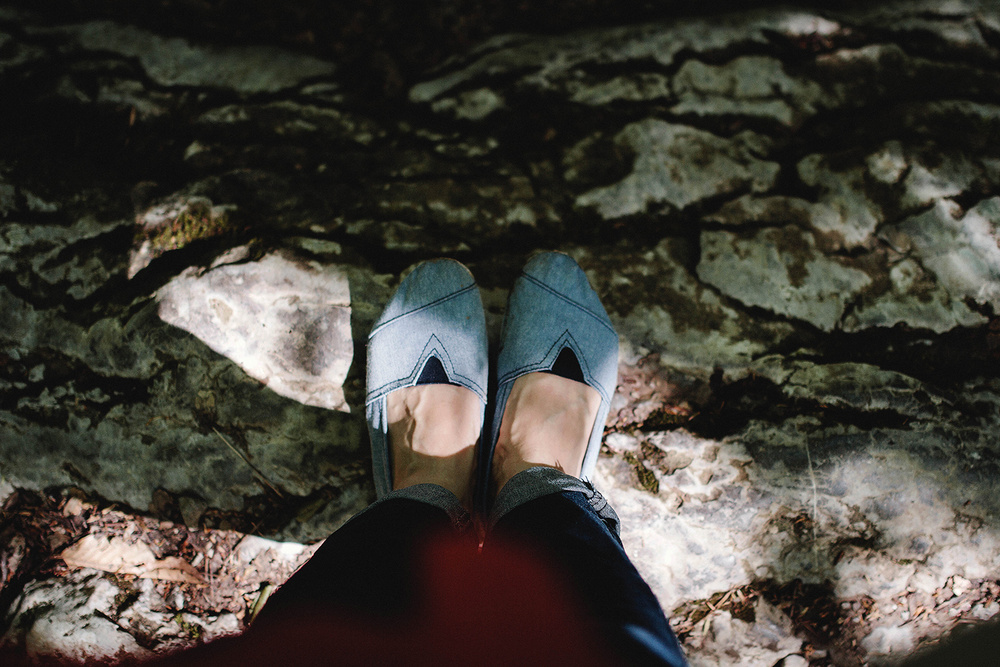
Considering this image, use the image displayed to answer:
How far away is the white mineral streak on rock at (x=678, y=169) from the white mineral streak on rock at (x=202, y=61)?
1159mm

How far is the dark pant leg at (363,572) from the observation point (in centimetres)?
74

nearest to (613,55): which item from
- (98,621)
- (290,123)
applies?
(290,123)

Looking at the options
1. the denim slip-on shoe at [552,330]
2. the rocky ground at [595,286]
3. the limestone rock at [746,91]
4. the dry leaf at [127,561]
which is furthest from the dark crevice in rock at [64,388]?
the limestone rock at [746,91]

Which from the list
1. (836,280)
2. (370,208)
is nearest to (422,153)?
(370,208)

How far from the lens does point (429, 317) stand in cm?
127

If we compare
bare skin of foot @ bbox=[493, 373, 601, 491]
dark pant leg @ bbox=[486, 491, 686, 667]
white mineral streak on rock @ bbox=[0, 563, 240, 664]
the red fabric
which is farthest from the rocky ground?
the red fabric

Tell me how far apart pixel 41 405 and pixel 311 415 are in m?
0.78

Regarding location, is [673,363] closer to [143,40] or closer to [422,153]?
[422,153]

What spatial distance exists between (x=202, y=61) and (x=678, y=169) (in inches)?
69.9

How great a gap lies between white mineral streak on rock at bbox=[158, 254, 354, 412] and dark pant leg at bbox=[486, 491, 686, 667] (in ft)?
2.12

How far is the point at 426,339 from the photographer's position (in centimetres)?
127

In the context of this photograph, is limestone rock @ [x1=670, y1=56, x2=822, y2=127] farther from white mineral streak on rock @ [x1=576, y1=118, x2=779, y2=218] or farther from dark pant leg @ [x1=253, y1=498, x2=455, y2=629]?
dark pant leg @ [x1=253, y1=498, x2=455, y2=629]

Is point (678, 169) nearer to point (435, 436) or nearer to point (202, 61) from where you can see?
point (435, 436)

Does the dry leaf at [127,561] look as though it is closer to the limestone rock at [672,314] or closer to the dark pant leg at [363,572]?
the dark pant leg at [363,572]
